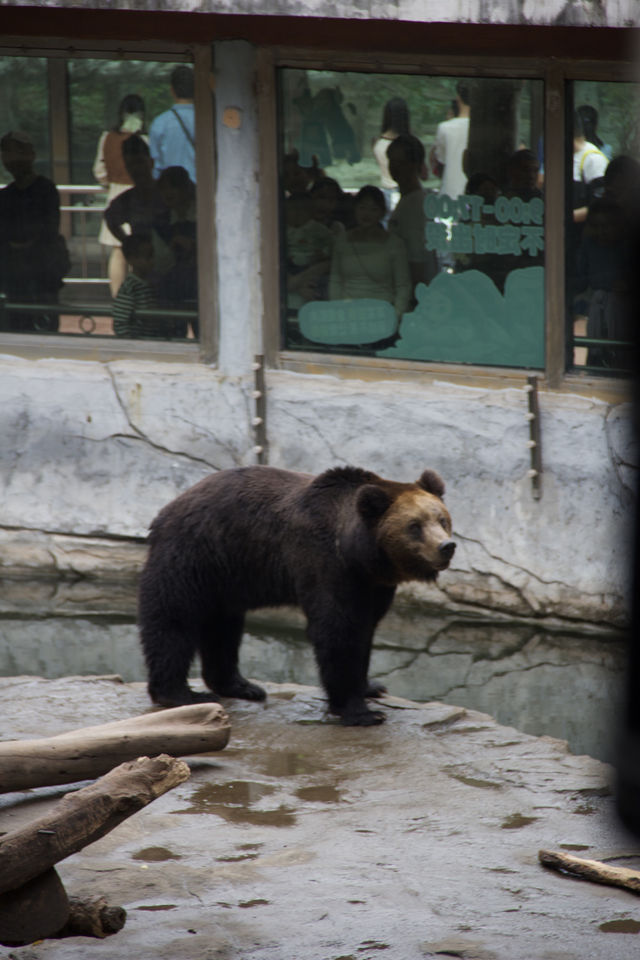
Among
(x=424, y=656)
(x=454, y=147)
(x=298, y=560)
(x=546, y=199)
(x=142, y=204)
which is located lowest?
(x=424, y=656)

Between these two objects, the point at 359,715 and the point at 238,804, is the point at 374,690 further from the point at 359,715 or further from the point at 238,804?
the point at 238,804

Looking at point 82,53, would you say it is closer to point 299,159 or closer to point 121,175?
point 121,175

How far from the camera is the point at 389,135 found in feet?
28.0

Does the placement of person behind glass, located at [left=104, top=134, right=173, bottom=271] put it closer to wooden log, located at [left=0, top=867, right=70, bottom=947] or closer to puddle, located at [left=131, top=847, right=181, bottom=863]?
puddle, located at [left=131, top=847, right=181, bottom=863]

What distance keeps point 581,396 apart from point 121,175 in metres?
3.38

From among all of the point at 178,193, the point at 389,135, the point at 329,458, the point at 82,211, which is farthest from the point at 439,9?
the point at 82,211

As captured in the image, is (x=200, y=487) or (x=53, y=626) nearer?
(x=200, y=487)

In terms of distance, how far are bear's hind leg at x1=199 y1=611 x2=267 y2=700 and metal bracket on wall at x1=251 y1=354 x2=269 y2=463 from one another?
2562 mm

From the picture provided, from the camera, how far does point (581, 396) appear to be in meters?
8.03

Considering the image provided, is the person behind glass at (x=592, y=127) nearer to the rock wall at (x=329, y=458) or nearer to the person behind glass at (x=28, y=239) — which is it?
the rock wall at (x=329, y=458)

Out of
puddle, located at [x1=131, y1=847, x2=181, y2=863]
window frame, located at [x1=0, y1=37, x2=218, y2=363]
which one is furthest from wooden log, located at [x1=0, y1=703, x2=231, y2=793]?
window frame, located at [x1=0, y1=37, x2=218, y2=363]

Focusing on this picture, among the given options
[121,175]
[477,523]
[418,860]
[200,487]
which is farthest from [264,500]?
[121,175]

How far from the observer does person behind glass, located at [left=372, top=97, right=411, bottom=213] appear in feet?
27.8

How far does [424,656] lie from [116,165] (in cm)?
380
